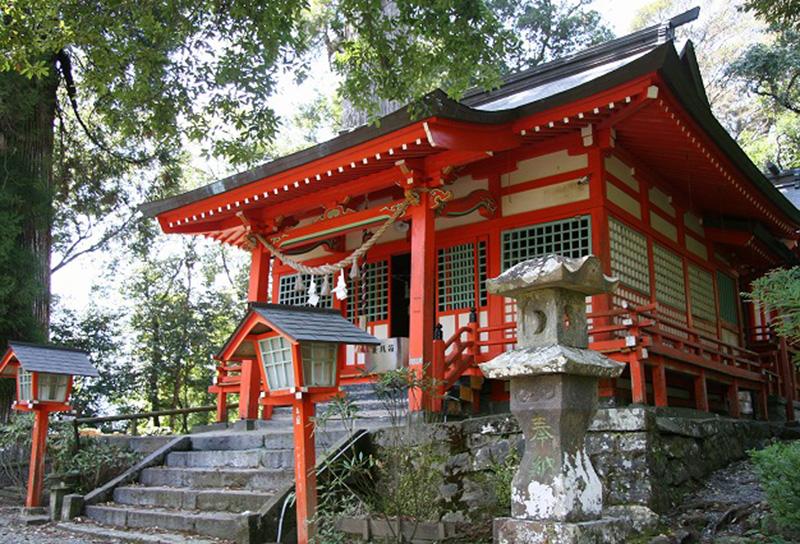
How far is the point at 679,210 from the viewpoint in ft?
37.4

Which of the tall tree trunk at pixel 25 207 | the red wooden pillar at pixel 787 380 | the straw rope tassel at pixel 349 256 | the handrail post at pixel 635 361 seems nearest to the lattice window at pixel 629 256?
the handrail post at pixel 635 361

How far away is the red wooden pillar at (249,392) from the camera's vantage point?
1048 centimetres

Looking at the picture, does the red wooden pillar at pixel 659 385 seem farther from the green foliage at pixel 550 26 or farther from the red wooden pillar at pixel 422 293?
the green foliage at pixel 550 26

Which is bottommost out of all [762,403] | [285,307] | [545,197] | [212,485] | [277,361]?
[212,485]

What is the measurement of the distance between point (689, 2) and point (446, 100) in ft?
110

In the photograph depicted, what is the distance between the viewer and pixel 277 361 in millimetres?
6035

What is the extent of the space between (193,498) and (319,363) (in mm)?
3056

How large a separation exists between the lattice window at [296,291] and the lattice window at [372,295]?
1.38 ft

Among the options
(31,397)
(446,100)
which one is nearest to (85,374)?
(31,397)

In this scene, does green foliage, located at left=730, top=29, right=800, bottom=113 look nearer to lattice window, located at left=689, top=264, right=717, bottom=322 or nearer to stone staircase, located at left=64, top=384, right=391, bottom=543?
lattice window, located at left=689, top=264, right=717, bottom=322

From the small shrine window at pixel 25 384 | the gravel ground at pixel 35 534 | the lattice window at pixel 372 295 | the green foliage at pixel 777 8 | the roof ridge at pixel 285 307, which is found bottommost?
the gravel ground at pixel 35 534

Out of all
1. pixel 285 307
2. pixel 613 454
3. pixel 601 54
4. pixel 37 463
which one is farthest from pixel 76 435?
pixel 601 54

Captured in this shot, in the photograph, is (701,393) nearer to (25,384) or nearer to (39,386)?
(39,386)

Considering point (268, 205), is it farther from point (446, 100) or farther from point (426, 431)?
point (426, 431)
